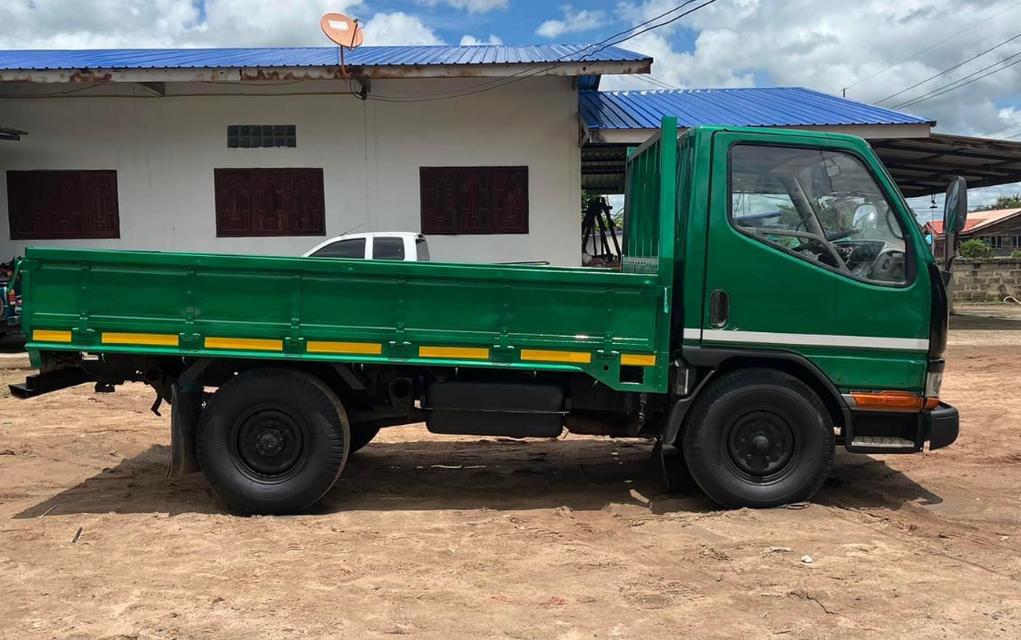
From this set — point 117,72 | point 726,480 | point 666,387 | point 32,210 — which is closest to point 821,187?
point 666,387

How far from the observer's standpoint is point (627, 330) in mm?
4867

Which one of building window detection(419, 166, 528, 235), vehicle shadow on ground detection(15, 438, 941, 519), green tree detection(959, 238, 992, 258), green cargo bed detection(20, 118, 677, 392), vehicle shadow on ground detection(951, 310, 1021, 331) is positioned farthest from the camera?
green tree detection(959, 238, 992, 258)

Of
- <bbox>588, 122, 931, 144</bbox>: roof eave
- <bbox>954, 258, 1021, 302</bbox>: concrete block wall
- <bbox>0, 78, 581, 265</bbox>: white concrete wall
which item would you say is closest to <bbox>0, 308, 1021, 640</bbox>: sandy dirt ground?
<bbox>588, 122, 931, 144</bbox>: roof eave

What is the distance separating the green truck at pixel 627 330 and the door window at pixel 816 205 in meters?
0.01

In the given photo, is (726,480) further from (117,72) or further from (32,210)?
(32,210)

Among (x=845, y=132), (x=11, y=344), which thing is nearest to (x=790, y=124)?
(x=845, y=132)

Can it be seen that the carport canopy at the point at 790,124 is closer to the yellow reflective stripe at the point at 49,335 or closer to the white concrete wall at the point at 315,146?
the white concrete wall at the point at 315,146

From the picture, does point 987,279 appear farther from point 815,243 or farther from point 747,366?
point 747,366

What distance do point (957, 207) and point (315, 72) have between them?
930 cm

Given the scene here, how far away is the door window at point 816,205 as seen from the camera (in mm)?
4926

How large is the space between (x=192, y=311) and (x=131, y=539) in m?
1.40

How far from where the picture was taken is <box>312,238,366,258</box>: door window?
10.4 metres

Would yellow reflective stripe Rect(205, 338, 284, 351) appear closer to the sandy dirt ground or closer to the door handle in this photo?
the sandy dirt ground

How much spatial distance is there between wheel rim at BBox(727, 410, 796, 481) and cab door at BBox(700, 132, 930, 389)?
0.46 metres
